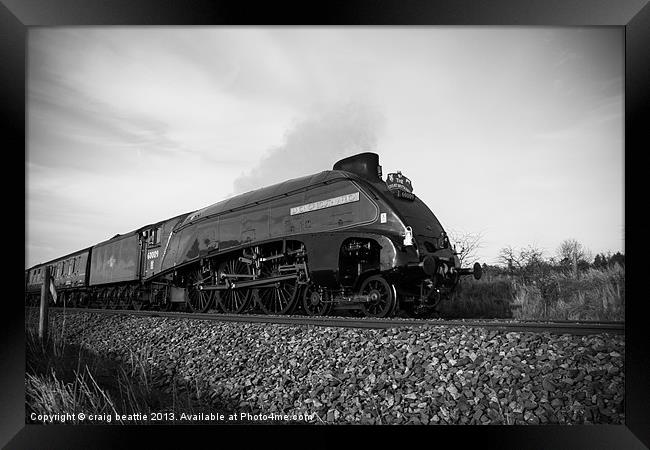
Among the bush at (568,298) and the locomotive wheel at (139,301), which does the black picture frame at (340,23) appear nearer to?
the bush at (568,298)

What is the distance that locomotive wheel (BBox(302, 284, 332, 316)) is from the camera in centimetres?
810

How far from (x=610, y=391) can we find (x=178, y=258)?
1058 centimetres

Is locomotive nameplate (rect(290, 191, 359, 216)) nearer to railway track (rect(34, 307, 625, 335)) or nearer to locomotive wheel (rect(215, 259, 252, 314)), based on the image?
locomotive wheel (rect(215, 259, 252, 314))

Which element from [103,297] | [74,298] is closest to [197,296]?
[103,297]

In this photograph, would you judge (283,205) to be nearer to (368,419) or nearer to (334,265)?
(334,265)

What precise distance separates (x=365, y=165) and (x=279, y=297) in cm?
314

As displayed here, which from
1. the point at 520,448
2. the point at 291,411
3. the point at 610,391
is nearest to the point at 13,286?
the point at 291,411

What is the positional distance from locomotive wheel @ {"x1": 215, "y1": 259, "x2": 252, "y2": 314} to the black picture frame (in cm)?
632

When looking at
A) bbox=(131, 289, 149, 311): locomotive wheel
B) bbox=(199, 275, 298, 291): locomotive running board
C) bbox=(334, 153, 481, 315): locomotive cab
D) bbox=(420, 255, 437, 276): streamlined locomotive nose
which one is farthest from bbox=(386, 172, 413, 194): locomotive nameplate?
bbox=(131, 289, 149, 311): locomotive wheel

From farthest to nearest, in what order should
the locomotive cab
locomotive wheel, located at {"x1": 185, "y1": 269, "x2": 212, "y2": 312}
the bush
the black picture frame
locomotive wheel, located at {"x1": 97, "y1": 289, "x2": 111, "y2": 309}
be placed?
locomotive wheel, located at {"x1": 97, "y1": 289, "x2": 111, "y2": 309} → locomotive wheel, located at {"x1": 185, "y1": 269, "x2": 212, "y2": 312} → the locomotive cab → the bush → the black picture frame

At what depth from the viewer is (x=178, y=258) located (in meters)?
12.2

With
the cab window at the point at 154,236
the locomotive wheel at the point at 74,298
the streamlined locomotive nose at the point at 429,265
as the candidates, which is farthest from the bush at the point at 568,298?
the locomotive wheel at the point at 74,298

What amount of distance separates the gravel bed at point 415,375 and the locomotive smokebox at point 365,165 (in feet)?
12.0

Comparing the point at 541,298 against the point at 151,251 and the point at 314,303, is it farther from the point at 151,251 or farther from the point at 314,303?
the point at 151,251
